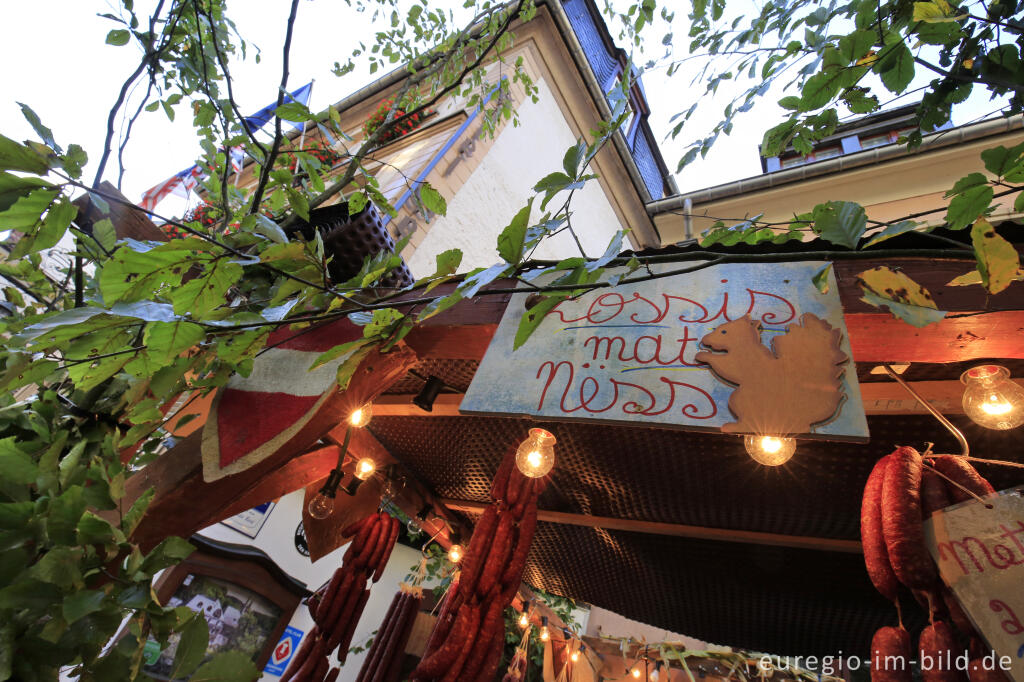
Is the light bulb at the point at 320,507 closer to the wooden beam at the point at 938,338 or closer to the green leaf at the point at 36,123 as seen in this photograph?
the green leaf at the point at 36,123

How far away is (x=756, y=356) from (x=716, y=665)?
476cm

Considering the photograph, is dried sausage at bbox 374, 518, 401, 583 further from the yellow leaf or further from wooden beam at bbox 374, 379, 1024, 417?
the yellow leaf

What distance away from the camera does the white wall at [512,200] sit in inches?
198

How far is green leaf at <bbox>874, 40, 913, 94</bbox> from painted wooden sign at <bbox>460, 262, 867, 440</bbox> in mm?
492

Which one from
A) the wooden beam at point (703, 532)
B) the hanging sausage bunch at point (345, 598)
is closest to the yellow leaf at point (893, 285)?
the wooden beam at point (703, 532)

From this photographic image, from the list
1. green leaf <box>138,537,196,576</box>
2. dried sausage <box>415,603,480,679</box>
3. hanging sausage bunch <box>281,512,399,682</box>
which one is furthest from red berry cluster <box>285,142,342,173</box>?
hanging sausage bunch <box>281,512,399,682</box>

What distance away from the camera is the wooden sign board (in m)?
1.04

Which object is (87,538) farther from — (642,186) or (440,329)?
(642,186)

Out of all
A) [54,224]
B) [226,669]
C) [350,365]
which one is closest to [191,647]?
[226,669]

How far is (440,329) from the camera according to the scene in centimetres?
185

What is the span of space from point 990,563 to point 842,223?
91 centimetres

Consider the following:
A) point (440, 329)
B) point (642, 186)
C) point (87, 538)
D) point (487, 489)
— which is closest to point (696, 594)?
point (487, 489)

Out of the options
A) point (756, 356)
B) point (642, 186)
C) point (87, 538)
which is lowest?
point (87, 538)

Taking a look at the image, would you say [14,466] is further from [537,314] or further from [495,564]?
[495,564]
